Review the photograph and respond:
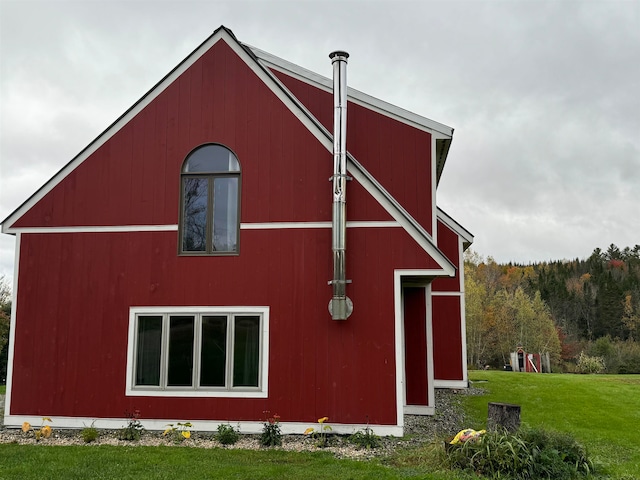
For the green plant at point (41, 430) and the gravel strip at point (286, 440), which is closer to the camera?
the gravel strip at point (286, 440)

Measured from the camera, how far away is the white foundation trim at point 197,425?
9742 mm

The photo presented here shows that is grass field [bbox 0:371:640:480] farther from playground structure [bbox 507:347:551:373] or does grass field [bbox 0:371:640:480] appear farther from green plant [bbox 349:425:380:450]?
playground structure [bbox 507:347:551:373]

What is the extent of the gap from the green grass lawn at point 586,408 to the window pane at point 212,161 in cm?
697

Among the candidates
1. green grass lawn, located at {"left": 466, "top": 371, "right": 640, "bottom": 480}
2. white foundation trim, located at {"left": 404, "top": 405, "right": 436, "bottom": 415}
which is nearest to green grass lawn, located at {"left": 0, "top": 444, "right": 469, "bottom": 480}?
green grass lawn, located at {"left": 466, "top": 371, "right": 640, "bottom": 480}

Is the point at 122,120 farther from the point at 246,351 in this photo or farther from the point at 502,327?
the point at 502,327

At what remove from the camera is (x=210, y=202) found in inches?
424

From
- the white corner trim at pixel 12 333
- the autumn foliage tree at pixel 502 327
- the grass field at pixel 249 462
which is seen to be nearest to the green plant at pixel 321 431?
the grass field at pixel 249 462

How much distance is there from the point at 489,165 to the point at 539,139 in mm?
4959

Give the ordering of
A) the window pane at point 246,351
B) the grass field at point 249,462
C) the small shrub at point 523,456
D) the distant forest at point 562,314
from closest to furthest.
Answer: the small shrub at point 523,456 < the grass field at point 249,462 < the window pane at point 246,351 < the distant forest at point 562,314

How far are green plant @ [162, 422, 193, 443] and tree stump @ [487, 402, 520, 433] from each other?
4.92m

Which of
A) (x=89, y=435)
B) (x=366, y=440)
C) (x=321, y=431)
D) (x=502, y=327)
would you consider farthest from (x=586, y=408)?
(x=502, y=327)

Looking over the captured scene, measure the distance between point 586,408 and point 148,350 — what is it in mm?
10094

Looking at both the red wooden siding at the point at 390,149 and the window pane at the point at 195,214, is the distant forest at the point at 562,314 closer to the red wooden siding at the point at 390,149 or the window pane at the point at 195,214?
the red wooden siding at the point at 390,149

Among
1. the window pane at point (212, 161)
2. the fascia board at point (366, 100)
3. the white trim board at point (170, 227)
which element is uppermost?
the fascia board at point (366, 100)
